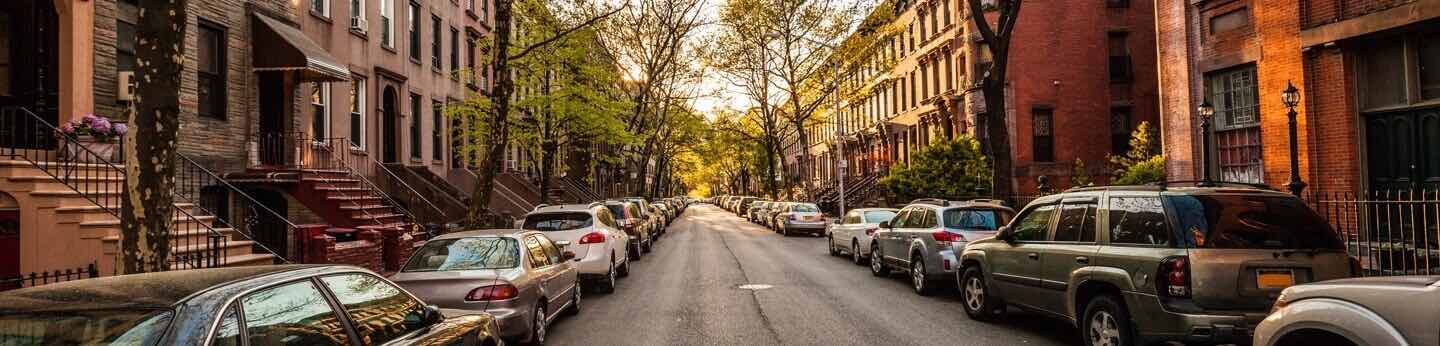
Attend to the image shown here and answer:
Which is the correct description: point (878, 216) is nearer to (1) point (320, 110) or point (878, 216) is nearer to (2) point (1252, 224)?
(2) point (1252, 224)

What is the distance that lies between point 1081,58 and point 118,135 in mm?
30874

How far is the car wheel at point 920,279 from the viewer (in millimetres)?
12359

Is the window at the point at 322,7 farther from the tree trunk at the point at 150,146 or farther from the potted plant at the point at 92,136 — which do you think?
the tree trunk at the point at 150,146

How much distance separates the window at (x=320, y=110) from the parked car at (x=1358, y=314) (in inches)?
Answer: 726

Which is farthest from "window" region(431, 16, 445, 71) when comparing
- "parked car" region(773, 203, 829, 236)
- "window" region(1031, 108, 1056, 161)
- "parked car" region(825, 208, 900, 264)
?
"window" region(1031, 108, 1056, 161)

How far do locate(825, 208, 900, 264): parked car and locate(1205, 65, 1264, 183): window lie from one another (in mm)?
7320

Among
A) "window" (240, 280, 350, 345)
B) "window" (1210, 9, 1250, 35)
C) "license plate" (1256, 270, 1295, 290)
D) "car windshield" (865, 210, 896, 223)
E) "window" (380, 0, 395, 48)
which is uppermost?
"window" (380, 0, 395, 48)

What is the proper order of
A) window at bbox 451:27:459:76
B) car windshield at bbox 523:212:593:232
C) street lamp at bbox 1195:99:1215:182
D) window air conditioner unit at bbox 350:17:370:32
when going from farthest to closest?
window at bbox 451:27:459:76
window air conditioner unit at bbox 350:17:370:32
street lamp at bbox 1195:99:1215:182
car windshield at bbox 523:212:593:232

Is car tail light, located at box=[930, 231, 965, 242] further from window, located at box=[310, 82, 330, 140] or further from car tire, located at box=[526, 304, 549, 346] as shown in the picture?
window, located at box=[310, 82, 330, 140]

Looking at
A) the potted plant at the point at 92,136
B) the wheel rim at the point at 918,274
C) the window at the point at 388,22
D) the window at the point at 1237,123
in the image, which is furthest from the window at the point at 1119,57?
the potted plant at the point at 92,136

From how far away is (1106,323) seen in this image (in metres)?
7.27

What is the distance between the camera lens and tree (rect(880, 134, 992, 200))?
2899cm

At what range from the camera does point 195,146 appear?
1394 cm

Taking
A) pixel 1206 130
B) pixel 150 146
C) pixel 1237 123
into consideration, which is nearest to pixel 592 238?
pixel 150 146
